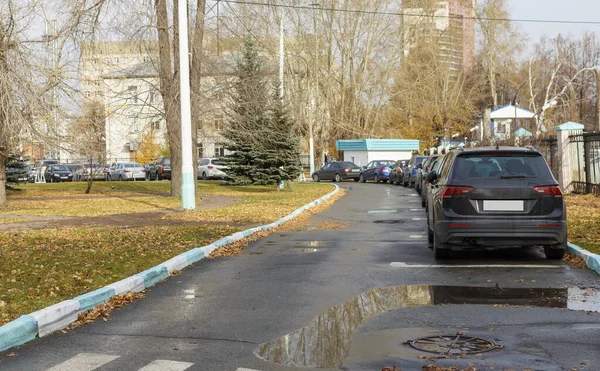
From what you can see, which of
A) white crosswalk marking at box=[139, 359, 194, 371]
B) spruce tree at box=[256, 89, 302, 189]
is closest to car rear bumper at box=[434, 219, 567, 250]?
white crosswalk marking at box=[139, 359, 194, 371]

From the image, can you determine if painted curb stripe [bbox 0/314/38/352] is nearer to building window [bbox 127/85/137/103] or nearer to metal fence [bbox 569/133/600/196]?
metal fence [bbox 569/133/600/196]

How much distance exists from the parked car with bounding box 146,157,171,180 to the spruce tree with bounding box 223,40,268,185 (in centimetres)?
1914

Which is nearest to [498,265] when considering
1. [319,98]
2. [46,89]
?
[46,89]

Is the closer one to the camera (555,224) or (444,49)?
(555,224)

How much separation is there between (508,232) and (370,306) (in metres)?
3.44

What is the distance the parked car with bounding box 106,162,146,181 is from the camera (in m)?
62.5

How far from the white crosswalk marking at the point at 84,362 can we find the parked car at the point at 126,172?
57.5m

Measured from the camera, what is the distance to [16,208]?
24.7 meters

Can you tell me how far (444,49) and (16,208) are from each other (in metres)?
53.9

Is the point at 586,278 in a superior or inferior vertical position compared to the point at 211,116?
inferior

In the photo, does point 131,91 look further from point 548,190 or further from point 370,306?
point 370,306

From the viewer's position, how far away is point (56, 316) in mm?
7270

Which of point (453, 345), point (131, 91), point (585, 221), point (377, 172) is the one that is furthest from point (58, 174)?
point (453, 345)

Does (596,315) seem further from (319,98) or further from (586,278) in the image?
(319,98)
